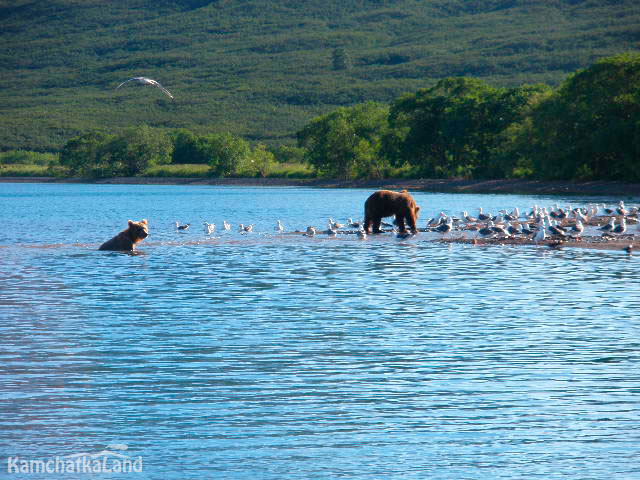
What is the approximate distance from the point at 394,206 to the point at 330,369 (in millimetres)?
28173

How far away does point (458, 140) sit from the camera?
11150 cm

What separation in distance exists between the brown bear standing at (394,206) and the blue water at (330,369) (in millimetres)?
12883

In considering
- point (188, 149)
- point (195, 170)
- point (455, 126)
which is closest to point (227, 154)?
point (195, 170)

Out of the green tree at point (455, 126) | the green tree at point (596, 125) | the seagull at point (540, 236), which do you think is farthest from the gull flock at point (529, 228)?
the green tree at point (455, 126)

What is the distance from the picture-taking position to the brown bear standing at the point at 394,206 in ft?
135

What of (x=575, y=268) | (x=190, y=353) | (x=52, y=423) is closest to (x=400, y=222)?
(x=575, y=268)

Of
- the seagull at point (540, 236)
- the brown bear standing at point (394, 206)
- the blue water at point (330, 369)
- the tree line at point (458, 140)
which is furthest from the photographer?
the tree line at point (458, 140)

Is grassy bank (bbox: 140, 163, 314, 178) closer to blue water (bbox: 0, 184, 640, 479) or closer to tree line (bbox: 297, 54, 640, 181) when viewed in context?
tree line (bbox: 297, 54, 640, 181)

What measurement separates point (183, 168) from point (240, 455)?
166m

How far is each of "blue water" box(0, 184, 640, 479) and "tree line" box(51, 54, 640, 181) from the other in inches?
2212

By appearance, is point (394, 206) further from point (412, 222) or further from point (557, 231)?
point (557, 231)

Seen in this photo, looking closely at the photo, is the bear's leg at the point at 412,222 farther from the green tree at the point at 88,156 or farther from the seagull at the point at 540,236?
the green tree at the point at 88,156

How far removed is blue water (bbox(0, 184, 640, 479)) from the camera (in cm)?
980

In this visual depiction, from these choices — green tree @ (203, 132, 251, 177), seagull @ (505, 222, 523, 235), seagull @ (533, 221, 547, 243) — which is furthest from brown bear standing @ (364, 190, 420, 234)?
green tree @ (203, 132, 251, 177)
